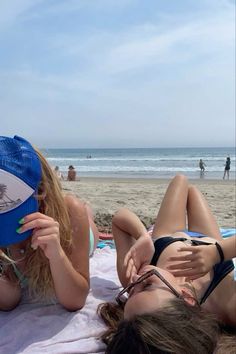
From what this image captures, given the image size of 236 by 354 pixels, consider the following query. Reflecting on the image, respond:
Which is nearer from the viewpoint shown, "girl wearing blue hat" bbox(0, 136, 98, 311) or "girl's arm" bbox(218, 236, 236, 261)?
"girl wearing blue hat" bbox(0, 136, 98, 311)

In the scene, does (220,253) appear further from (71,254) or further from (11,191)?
(11,191)

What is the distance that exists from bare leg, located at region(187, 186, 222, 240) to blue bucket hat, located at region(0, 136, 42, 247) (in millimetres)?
1560

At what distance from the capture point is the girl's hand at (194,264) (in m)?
2.25

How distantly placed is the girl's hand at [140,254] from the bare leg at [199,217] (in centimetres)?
87

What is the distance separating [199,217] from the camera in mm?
3354

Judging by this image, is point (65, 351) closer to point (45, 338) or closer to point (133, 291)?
point (45, 338)

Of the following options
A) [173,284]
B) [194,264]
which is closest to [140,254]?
[194,264]

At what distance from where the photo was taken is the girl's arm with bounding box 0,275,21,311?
2328 mm

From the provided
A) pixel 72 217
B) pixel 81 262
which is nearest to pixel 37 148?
pixel 72 217

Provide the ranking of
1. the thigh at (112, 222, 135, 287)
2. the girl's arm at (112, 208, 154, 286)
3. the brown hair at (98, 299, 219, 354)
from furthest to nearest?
the thigh at (112, 222, 135, 287)
the girl's arm at (112, 208, 154, 286)
the brown hair at (98, 299, 219, 354)

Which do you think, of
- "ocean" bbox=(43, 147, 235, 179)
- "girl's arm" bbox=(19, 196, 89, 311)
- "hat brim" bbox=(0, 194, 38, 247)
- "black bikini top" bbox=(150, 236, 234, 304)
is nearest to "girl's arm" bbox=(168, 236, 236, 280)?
"black bikini top" bbox=(150, 236, 234, 304)

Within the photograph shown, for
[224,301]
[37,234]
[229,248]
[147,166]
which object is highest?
[37,234]

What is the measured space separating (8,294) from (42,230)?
584mm

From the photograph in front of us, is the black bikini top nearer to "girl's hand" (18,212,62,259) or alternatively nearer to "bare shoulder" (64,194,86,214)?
"bare shoulder" (64,194,86,214)
